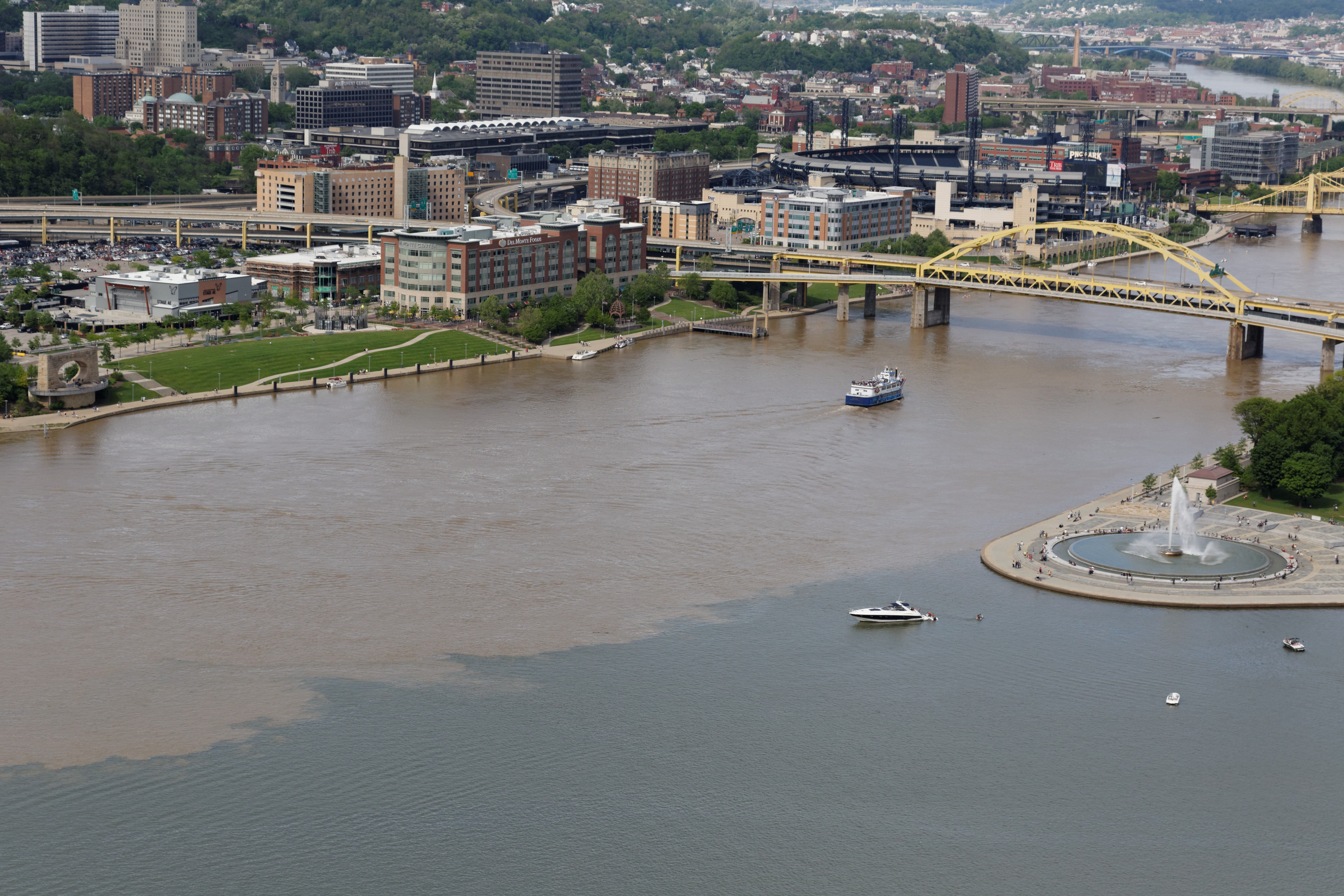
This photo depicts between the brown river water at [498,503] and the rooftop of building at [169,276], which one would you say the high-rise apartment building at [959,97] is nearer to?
the rooftop of building at [169,276]

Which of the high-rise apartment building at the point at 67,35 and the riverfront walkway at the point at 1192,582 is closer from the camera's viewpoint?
the riverfront walkway at the point at 1192,582

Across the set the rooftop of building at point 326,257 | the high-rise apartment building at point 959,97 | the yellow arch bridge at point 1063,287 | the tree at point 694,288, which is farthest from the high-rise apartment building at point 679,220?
the high-rise apartment building at point 959,97

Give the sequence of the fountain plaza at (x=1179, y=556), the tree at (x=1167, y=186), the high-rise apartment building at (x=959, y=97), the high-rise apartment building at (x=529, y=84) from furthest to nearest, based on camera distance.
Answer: the high-rise apartment building at (x=959, y=97)
the high-rise apartment building at (x=529, y=84)
the tree at (x=1167, y=186)
the fountain plaza at (x=1179, y=556)

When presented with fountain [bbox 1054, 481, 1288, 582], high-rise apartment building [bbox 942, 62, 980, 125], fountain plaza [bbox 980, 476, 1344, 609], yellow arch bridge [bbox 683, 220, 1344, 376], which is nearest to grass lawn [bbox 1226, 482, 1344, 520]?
fountain plaza [bbox 980, 476, 1344, 609]

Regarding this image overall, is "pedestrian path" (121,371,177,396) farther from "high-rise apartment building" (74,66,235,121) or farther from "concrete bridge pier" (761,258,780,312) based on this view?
"high-rise apartment building" (74,66,235,121)

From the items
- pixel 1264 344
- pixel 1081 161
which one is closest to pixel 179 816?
pixel 1264 344

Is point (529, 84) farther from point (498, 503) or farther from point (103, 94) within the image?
point (498, 503)

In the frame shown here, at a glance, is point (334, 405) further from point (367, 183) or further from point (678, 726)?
point (367, 183)
